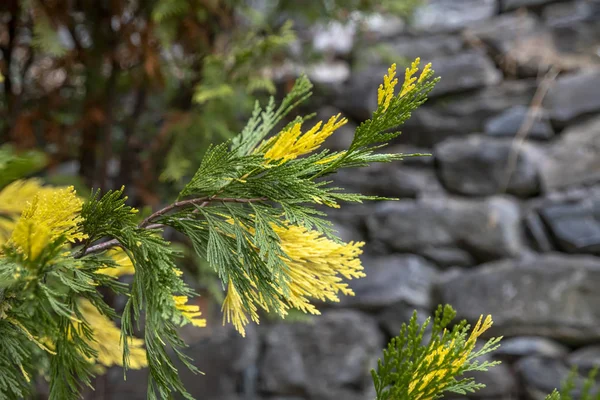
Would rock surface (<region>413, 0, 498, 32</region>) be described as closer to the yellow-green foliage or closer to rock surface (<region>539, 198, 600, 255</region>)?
rock surface (<region>539, 198, 600, 255</region>)

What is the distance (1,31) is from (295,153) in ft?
4.30

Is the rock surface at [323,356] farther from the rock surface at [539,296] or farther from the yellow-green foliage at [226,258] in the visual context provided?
the yellow-green foliage at [226,258]

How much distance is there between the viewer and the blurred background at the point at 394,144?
145cm

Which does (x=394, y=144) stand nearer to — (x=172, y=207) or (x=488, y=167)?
(x=488, y=167)

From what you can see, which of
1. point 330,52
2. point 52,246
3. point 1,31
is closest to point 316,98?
point 330,52

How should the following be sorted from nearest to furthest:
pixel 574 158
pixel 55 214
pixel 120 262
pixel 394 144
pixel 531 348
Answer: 1. pixel 55 214
2. pixel 120 262
3. pixel 531 348
4. pixel 574 158
5. pixel 394 144

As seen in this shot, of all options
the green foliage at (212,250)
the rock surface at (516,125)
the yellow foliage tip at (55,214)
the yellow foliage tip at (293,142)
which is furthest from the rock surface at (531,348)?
the yellow foliage tip at (55,214)

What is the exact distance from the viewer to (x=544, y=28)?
1.84m

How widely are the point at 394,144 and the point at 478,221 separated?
0.43m

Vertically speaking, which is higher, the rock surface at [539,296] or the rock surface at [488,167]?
the rock surface at [488,167]

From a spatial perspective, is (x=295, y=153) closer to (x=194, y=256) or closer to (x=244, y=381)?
(x=194, y=256)

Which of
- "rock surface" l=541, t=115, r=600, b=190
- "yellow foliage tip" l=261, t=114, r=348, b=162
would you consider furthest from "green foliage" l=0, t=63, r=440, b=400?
"rock surface" l=541, t=115, r=600, b=190

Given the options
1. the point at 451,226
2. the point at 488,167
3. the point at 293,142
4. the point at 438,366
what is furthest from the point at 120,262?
the point at 488,167

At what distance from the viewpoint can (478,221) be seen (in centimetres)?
173
